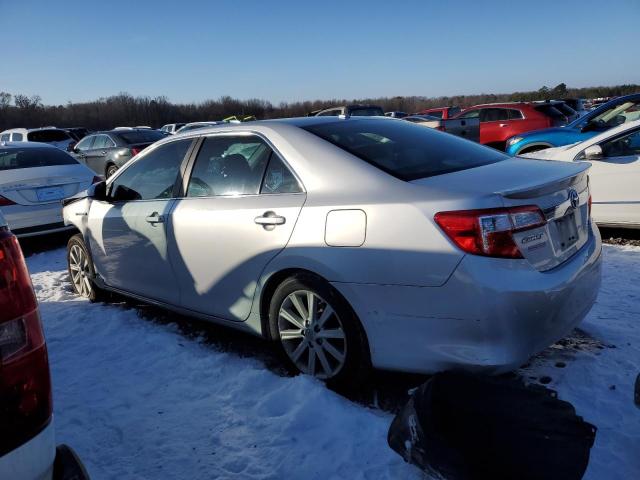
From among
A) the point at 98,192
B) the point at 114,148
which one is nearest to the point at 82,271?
the point at 98,192

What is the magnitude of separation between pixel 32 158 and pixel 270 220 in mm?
6073

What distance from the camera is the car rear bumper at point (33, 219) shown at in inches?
263

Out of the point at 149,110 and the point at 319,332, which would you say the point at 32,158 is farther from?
the point at 149,110

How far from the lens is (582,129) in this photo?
8211mm

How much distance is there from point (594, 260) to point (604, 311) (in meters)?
1.15

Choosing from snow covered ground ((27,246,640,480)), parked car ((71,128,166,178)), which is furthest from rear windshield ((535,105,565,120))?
parked car ((71,128,166,178))

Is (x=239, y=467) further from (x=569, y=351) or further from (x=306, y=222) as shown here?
(x=569, y=351)

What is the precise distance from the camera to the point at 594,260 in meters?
2.83

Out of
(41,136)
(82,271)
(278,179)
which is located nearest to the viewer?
(278,179)

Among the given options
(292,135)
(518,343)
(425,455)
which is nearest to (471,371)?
(518,343)

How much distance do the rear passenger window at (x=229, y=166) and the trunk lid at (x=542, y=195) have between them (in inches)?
42.7

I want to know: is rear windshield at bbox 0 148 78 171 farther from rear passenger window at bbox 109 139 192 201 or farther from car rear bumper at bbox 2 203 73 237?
rear passenger window at bbox 109 139 192 201

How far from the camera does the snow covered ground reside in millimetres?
2320

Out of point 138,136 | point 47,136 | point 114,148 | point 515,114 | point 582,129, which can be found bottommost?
point 582,129
